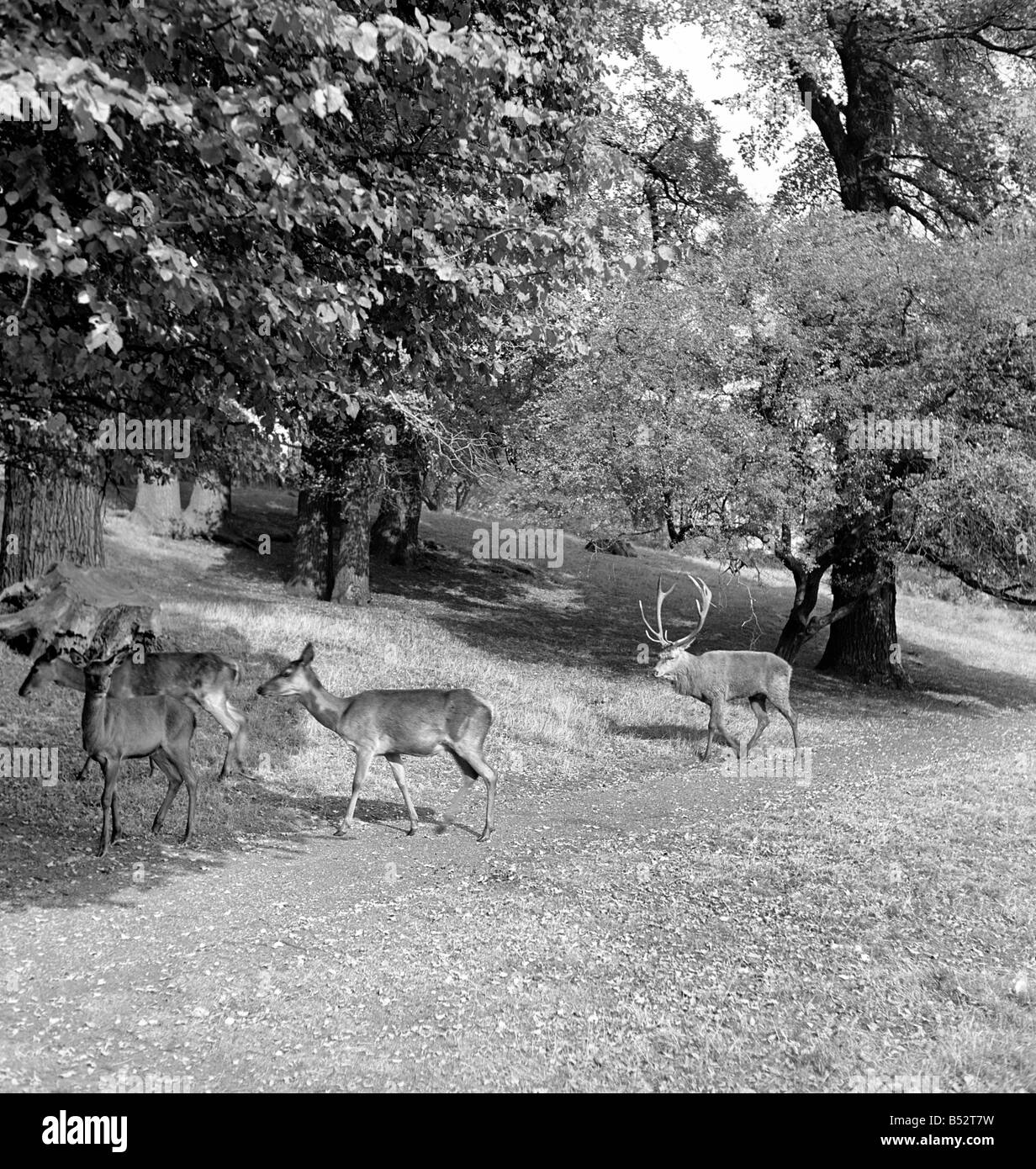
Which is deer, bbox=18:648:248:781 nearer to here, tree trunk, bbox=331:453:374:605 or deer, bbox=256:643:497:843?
deer, bbox=256:643:497:843

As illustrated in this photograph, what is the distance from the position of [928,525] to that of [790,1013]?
1405 centimetres

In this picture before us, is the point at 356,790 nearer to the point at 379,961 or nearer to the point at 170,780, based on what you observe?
the point at 170,780

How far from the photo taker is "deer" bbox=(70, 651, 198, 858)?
1078cm

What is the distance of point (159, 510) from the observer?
31.5 m

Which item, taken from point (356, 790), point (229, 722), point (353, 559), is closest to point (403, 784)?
point (356, 790)

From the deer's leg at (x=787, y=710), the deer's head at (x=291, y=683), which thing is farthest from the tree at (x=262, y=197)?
the deer's leg at (x=787, y=710)

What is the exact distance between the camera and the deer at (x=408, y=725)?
12.1 metres

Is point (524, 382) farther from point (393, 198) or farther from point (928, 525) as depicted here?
point (393, 198)

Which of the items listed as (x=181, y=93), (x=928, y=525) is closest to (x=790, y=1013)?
(x=181, y=93)

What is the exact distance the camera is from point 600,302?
68.9 feet

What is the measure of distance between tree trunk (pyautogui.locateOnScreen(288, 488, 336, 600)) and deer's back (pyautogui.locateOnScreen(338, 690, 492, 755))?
48.5 feet

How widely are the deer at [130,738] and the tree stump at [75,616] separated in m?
4.32

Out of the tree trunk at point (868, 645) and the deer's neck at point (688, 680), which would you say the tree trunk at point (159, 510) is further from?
the deer's neck at point (688, 680)

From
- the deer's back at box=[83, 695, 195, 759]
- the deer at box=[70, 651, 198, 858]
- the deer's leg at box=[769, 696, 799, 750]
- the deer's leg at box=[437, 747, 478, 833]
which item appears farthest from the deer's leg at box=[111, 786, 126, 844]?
the deer's leg at box=[769, 696, 799, 750]
